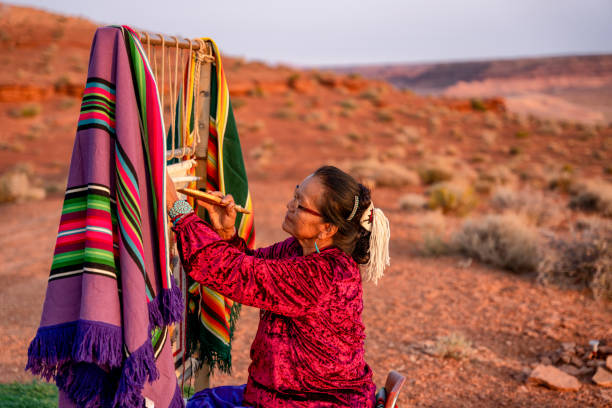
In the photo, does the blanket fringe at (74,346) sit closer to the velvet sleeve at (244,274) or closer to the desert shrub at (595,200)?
the velvet sleeve at (244,274)

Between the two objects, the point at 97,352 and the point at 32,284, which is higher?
the point at 97,352

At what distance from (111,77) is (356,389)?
1.64 metres

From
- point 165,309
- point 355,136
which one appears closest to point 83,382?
point 165,309

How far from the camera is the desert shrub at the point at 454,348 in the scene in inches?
179

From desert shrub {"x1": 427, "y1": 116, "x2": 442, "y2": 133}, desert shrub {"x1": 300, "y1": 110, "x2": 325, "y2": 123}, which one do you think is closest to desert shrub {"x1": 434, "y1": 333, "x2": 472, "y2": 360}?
desert shrub {"x1": 300, "y1": 110, "x2": 325, "y2": 123}

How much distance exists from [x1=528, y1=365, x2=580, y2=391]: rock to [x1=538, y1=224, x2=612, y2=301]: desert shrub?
7.38ft

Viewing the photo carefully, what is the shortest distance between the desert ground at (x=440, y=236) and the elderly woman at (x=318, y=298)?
1.88 feet

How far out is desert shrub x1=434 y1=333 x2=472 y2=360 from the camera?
456 centimetres

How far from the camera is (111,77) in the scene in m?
1.70

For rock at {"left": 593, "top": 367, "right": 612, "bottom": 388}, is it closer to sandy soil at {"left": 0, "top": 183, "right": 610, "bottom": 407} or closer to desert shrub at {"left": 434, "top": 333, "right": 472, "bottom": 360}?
sandy soil at {"left": 0, "top": 183, "right": 610, "bottom": 407}

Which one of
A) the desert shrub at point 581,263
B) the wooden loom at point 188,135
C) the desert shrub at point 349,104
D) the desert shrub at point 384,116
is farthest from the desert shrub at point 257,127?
the wooden loom at point 188,135

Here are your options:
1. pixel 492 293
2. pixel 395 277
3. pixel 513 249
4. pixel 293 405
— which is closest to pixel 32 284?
pixel 395 277

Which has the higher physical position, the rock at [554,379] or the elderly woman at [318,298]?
the elderly woman at [318,298]

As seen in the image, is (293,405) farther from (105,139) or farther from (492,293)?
(492,293)
